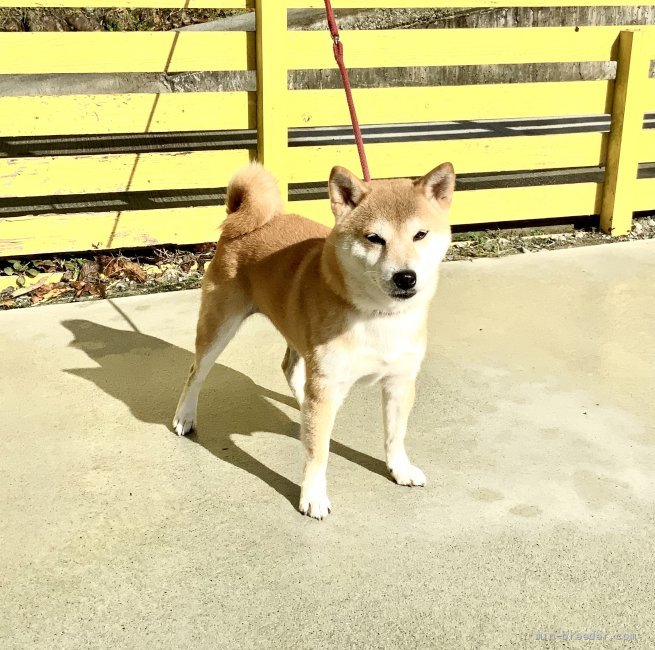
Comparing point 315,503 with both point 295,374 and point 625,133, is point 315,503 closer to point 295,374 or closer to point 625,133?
point 295,374

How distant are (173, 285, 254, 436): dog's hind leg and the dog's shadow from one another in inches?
4.1

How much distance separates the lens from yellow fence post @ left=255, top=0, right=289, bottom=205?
4.46 meters

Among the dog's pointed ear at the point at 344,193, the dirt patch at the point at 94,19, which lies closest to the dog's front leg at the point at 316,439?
the dog's pointed ear at the point at 344,193

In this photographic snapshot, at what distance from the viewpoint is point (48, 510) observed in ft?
8.50

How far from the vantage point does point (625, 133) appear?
16.8 ft

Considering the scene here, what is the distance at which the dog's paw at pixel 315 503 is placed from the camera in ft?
8.31

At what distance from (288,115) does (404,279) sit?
8.77ft

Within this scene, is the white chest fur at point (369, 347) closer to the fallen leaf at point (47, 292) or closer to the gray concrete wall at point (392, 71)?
the fallen leaf at point (47, 292)

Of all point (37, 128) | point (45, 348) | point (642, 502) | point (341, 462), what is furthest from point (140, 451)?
point (37, 128)

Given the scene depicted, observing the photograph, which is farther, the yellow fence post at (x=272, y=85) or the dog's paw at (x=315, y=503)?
the yellow fence post at (x=272, y=85)

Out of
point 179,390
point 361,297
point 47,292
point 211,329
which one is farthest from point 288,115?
point 361,297

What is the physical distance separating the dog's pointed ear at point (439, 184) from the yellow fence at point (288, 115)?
234cm

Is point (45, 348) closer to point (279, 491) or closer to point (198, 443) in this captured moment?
point (198, 443)

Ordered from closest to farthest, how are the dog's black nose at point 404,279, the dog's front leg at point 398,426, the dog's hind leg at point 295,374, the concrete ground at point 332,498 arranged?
the concrete ground at point 332,498
the dog's black nose at point 404,279
the dog's front leg at point 398,426
the dog's hind leg at point 295,374
